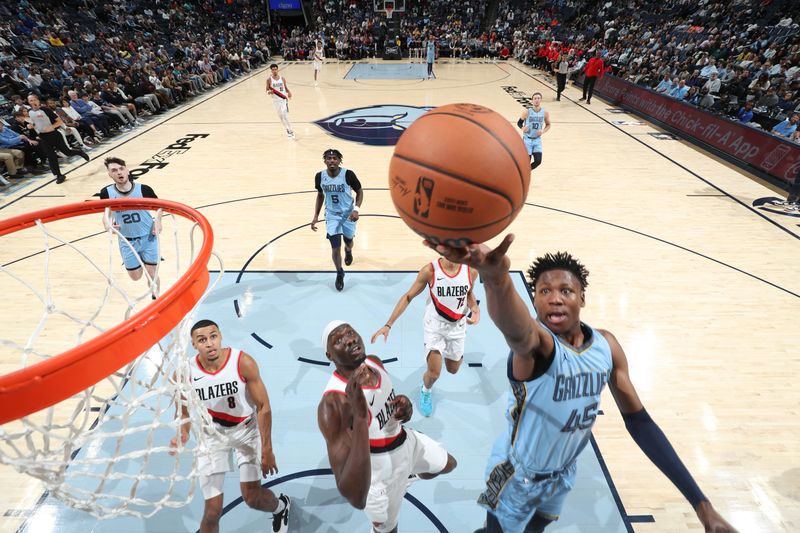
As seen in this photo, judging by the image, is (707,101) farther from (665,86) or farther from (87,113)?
(87,113)

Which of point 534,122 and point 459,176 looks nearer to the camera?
point 459,176

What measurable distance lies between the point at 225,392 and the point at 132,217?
2870 millimetres

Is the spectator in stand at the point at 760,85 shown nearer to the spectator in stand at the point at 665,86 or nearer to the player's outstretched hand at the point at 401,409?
the spectator in stand at the point at 665,86

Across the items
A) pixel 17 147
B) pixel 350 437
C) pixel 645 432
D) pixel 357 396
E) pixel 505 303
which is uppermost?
pixel 505 303

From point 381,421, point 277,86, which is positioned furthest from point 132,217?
point 277,86

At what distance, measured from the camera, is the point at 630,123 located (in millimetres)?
13008

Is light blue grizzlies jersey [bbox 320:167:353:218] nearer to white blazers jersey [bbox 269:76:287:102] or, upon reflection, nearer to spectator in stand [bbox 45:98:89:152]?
white blazers jersey [bbox 269:76:287:102]

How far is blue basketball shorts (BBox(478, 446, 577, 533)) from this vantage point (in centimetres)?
219

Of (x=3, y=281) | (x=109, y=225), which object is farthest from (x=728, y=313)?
(x=3, y=281)

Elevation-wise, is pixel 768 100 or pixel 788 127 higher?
pixel 768 100

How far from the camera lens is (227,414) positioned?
9.27 feet

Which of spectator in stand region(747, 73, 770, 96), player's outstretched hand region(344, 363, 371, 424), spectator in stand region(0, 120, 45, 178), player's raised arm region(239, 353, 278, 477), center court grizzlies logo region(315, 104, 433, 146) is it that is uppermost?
player's outstretched hand region(344, 363, 371, 424)

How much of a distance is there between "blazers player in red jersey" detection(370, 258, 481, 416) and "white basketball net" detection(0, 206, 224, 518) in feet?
5.24

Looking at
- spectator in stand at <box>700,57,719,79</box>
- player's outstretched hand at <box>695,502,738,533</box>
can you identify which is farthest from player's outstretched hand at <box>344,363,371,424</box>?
spectator in stand at <box>700,57,719,79</box>
